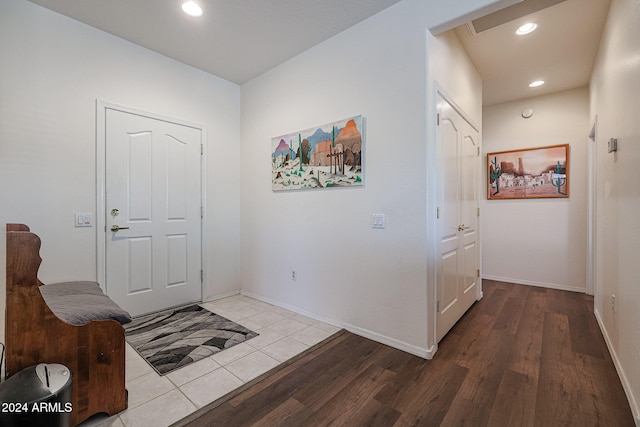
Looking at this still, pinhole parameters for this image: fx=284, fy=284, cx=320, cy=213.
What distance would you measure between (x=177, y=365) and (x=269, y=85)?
293 cm

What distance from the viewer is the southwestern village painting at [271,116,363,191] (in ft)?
8.28

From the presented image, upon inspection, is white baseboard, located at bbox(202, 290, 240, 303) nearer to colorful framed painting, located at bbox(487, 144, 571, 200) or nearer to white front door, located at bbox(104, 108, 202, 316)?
white front door, located at bbox(104, 108, 202, 316)

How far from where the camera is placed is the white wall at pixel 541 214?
3820 millimetres

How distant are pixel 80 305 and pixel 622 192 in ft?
11.4

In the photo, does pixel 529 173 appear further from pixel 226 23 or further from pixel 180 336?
pixel 180 336

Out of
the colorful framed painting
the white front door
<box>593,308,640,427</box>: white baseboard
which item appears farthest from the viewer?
the colorful framed painting

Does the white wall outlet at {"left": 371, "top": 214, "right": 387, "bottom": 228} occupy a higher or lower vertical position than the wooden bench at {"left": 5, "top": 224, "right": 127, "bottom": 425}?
higher

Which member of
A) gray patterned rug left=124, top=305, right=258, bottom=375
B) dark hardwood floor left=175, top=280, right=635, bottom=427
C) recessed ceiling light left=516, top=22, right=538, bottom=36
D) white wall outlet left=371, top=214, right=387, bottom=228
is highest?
recessed ceiling light left=516, top=22, right=538, bottom=36

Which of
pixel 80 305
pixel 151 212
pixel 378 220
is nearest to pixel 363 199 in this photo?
pixel 378 220

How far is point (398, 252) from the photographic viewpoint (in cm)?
227

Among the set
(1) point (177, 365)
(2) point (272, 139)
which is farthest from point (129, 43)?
(1) point (177, 365)

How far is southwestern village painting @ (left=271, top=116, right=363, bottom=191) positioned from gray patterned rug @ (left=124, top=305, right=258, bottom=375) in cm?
153

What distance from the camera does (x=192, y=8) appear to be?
91.1 inches

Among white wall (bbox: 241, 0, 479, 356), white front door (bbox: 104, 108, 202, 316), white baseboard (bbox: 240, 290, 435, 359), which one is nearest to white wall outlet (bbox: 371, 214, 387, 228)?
white wall (bbox: 241, 0, 479, 356)
